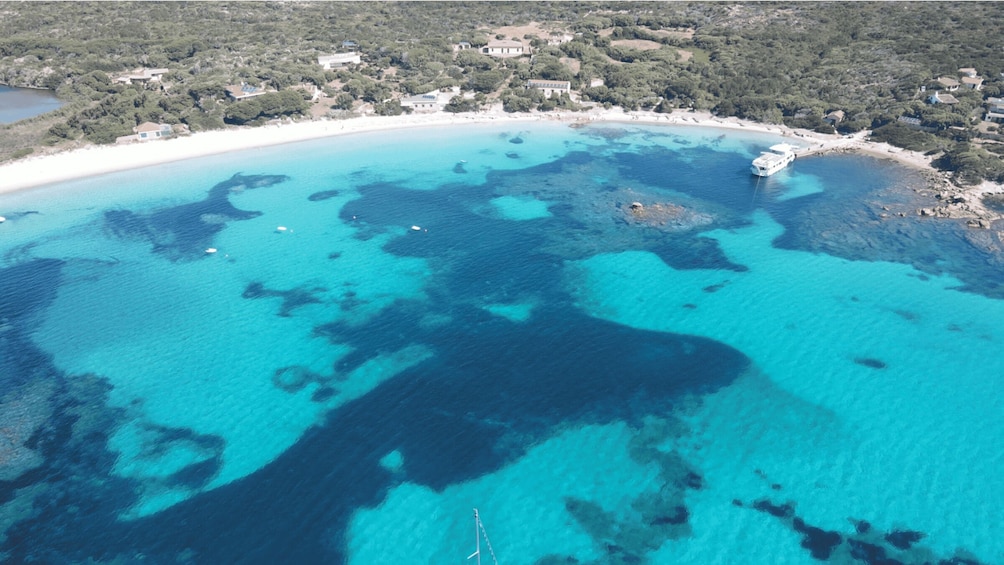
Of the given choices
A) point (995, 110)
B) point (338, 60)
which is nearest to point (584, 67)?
point (338, 60)

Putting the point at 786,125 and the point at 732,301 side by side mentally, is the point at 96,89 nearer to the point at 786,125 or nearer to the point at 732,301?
the point at 732,301

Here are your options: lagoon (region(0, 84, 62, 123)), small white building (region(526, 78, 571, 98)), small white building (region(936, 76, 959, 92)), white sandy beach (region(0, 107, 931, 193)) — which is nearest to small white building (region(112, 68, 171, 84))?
lagoon (region(0, 84, 62, 123))

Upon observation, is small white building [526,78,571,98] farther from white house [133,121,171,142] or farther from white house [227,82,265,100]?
white house [133,121,171,142]

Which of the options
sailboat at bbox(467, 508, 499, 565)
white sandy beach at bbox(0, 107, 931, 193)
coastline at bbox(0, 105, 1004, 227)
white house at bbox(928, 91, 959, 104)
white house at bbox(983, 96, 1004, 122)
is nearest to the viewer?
sailboat at bbox(467, 508, 499, 565)

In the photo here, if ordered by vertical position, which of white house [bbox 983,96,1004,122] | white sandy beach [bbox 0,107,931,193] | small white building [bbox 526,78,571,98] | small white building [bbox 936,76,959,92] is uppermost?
small white building [bbox 936,76,959,92]

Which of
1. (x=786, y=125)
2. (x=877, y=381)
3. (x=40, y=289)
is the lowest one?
(x=40, y=289)

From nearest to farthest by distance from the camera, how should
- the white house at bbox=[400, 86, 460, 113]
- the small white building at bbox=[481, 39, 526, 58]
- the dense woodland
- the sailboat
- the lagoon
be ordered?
the sailboat, the dense woodland, the lagoon, the white house at bbox=[400, 86, 460, 113], the small white building at bbox=[481, 39, 526, 58]

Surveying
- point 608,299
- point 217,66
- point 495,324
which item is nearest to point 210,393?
point 495,324
